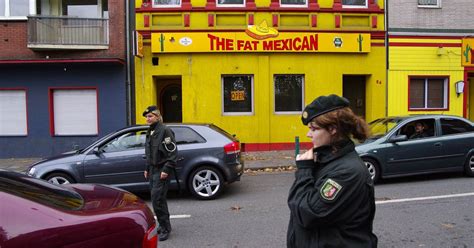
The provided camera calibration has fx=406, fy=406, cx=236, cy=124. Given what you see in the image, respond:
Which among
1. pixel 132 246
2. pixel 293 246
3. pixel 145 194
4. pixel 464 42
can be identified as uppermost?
pixel 464 42

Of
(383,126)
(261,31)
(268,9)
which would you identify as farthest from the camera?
(268,9)

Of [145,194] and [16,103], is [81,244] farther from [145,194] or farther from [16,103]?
[16,103]

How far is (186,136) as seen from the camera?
8047 millimetres

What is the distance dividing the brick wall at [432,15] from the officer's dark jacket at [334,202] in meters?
14.2

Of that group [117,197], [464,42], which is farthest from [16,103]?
[464,42]

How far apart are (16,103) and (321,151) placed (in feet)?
47.9

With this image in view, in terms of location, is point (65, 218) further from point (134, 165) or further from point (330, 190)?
point (134, 165)

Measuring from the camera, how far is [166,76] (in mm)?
14422

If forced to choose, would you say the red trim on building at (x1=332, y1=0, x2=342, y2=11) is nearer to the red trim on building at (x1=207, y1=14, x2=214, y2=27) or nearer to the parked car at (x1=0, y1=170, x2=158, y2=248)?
the red trim on building at (x1=207, y1=14, x2=214, y2=27)

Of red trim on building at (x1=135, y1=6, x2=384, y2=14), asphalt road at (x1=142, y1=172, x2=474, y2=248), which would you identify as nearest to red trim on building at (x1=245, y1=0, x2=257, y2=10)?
red trim on building at (x1=135, y1=6, x2=384, y2=14)

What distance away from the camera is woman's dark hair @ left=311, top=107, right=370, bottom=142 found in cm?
201

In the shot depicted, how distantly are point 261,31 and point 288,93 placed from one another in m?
2.41

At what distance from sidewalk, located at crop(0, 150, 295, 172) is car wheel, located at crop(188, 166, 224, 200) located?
3.50 metres

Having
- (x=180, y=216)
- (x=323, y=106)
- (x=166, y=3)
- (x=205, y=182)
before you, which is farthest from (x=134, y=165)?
(x=166, y=3)
